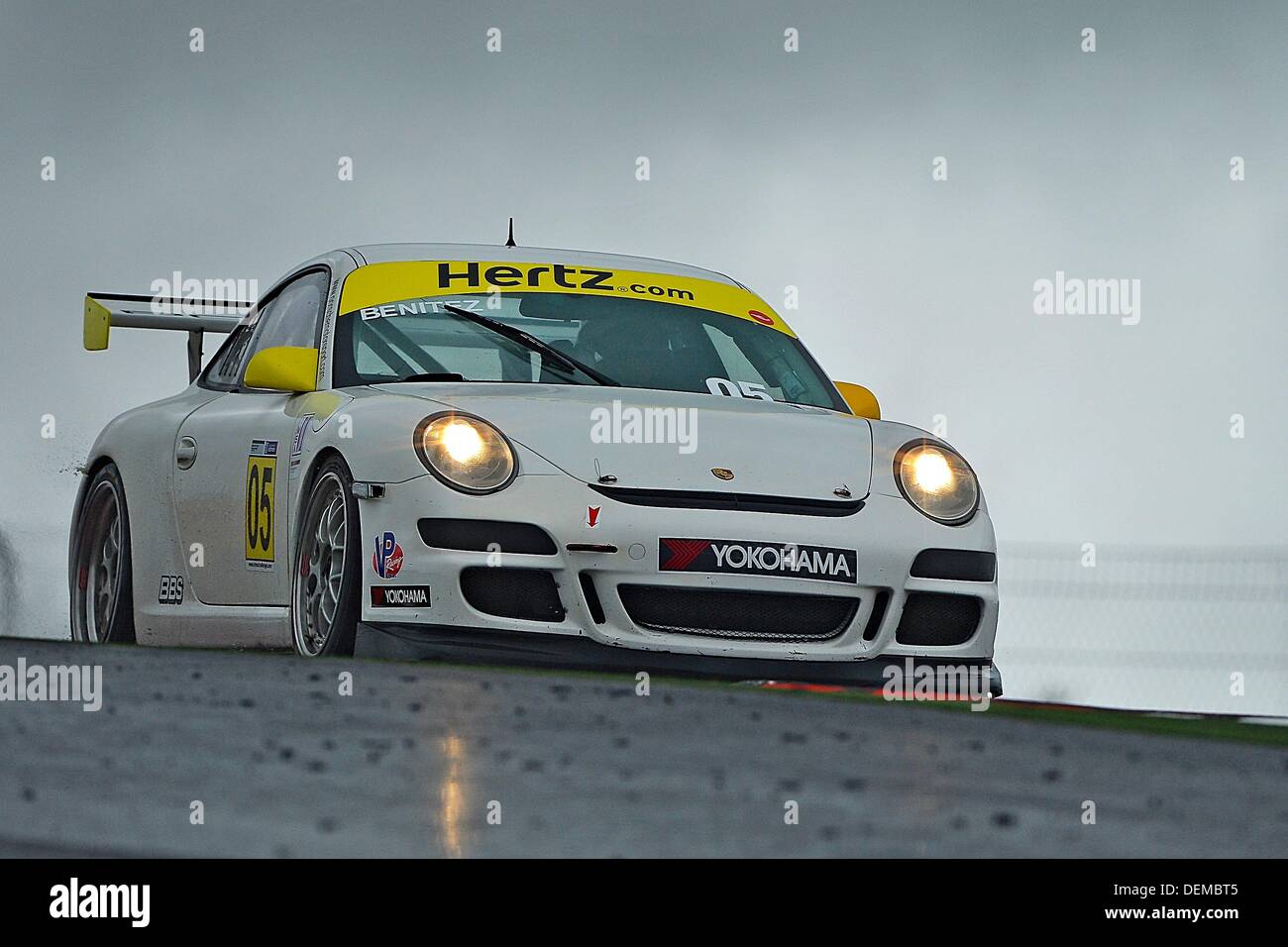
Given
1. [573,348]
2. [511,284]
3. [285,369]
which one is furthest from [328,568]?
[511,284]

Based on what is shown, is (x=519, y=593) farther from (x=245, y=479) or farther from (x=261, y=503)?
(x=245, y=479)

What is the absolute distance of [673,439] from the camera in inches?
235

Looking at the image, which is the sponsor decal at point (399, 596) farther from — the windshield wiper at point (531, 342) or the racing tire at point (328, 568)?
the windshield wiper at point (531, 342)

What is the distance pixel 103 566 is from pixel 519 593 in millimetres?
2832

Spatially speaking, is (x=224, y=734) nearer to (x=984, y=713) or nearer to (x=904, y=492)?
(x=984, y=713)

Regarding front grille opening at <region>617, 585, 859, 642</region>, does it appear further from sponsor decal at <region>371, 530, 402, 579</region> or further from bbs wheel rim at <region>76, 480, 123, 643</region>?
bbs wheel rim at <region>76, 480, 123, 643</region>

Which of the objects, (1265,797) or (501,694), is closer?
(1265,797)

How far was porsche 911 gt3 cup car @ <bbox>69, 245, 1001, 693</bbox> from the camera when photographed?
5625mm

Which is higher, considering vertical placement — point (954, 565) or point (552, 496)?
point (552, 496)

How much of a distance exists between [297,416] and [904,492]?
5.86 ft

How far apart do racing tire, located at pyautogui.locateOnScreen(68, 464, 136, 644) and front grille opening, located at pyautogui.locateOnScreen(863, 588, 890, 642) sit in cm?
286

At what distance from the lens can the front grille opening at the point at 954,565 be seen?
590cm
